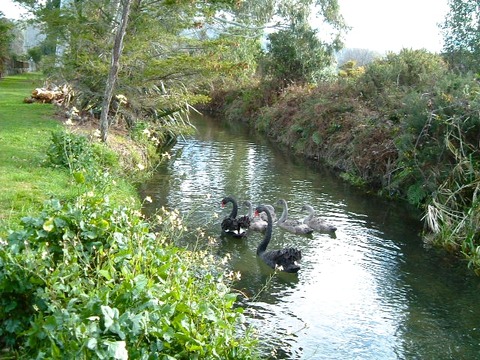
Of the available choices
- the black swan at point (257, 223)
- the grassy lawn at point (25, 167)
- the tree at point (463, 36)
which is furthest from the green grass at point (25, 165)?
the tree at point (463, 36)

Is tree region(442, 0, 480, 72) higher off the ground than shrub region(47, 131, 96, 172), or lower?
higher

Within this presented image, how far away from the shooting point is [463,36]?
927 inches

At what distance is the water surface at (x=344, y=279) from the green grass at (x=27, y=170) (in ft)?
8.12

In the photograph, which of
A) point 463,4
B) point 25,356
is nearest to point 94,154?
point 25,356

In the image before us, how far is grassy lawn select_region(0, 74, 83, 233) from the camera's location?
9.10 metres

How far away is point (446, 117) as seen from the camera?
571 inches

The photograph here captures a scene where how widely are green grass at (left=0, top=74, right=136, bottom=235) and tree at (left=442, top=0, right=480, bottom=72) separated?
15694 mm

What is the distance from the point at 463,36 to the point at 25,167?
18828mm

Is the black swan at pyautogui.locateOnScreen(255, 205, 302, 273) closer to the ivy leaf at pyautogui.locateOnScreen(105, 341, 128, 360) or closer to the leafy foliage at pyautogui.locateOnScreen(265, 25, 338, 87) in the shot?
the ivy leaf at pyautogui.locateOnScreen(105, 341, 128, 360)

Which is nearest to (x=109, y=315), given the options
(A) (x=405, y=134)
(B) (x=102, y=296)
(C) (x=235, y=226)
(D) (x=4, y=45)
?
(B) (x=102, y=296)

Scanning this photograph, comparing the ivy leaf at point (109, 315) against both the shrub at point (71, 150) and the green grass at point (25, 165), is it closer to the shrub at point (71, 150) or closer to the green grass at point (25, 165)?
the green grass at point (25, 165)

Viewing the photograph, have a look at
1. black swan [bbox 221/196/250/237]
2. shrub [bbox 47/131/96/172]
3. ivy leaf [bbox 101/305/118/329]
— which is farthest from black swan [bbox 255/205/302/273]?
ivy leaf [bbox 101/305/118/329]

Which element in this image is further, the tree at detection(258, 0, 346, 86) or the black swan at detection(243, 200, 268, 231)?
the tree at detection(258, 0, 346, 86)

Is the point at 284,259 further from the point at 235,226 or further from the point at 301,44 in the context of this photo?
the point at 301,44
